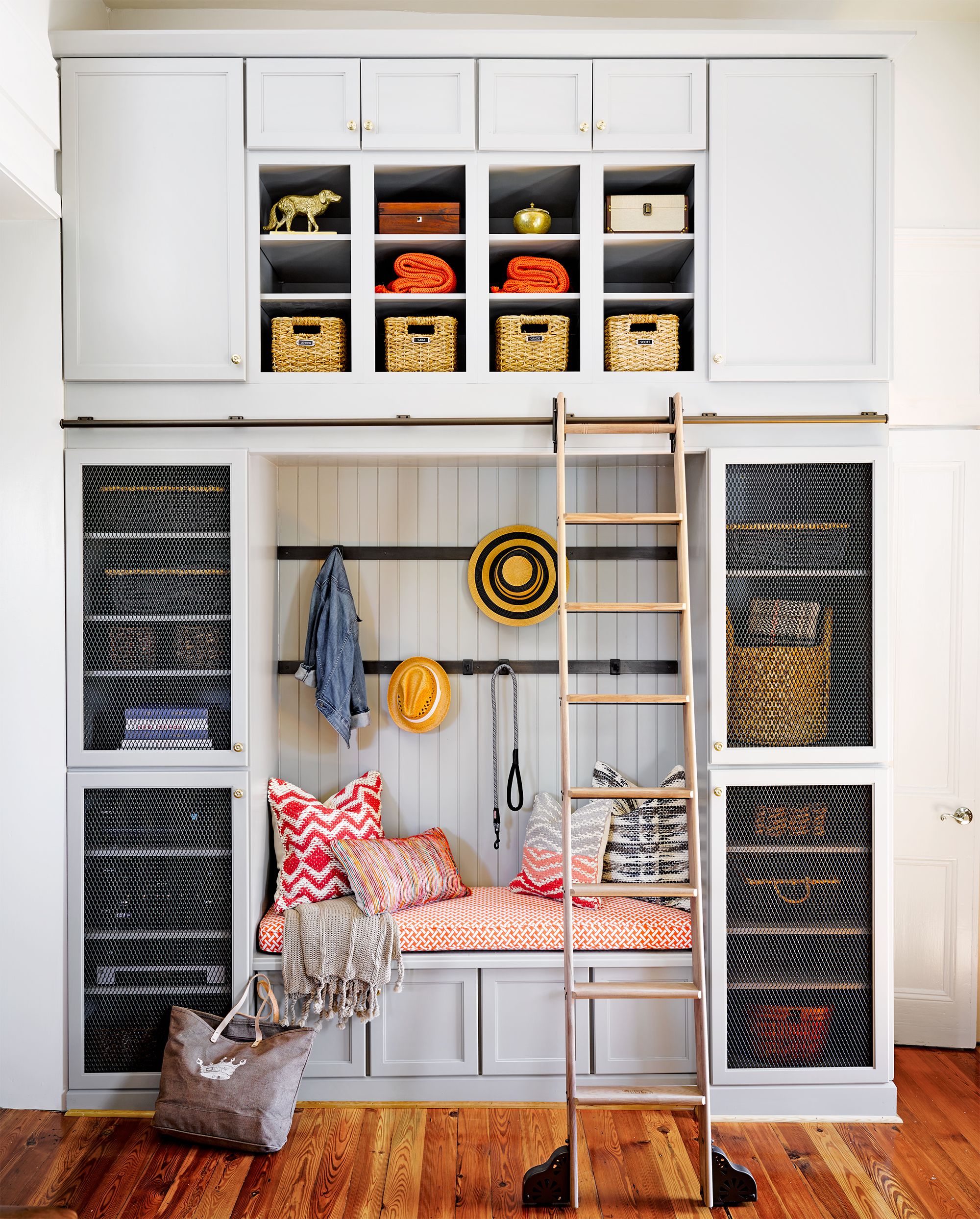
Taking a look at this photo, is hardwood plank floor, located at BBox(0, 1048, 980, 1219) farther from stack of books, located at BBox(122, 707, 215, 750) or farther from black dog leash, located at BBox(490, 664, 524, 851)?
stack of books, located at BBox(122, 707, 215, 750)

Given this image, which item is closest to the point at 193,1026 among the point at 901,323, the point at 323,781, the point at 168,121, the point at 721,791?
the point at 323,781

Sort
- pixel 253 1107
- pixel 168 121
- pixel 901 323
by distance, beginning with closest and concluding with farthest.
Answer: pixel 253 1107
pixel 168 121
pixel 901 323

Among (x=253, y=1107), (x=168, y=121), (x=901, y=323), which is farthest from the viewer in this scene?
(x=901, y=323)

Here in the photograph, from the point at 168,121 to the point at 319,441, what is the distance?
3.45ft

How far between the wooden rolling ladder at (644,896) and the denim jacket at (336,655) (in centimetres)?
84

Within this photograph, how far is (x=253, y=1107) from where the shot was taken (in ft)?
8.01

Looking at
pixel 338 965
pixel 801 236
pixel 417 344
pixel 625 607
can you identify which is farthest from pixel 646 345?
pixel 338 965

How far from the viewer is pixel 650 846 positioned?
2898mm

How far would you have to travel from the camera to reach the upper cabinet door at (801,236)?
2605 mm

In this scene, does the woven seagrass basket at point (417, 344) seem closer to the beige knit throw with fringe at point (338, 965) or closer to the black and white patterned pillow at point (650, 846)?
the black and white patterned pillow at point (650, 846)

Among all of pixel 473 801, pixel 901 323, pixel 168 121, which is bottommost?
pixel 473 801

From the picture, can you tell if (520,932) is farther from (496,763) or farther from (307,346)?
(307,346)

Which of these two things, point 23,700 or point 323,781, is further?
point 323,781

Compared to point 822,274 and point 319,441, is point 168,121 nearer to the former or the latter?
point 319,441
